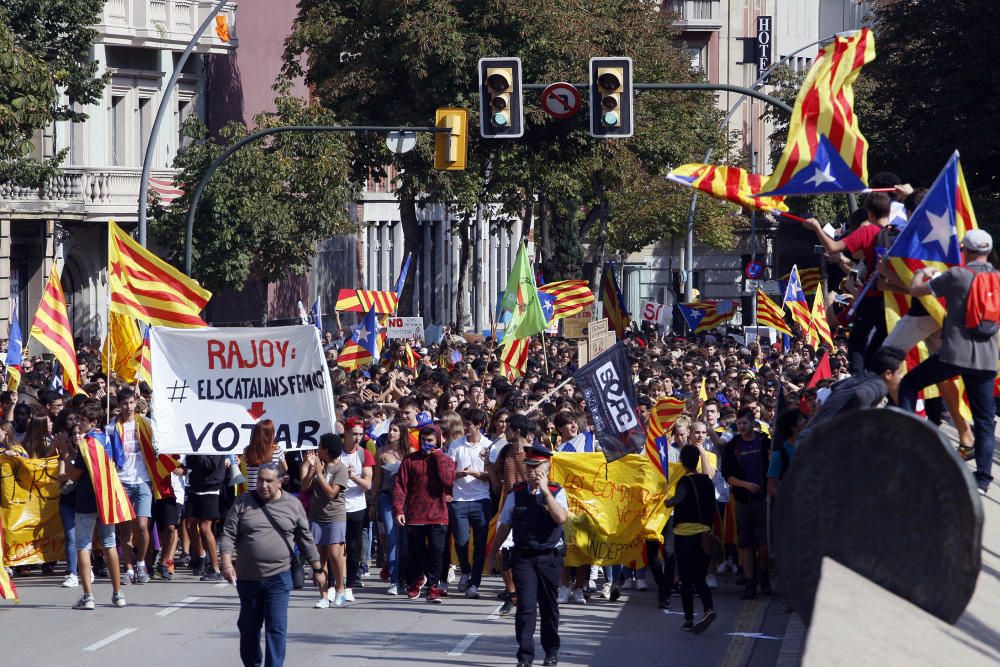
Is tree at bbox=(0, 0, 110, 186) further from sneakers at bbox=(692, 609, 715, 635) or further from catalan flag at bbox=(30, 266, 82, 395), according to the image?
sneakers at bbox=(692, 609, 715, 635)

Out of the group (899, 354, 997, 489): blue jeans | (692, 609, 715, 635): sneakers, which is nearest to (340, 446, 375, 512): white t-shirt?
(692, 609, 715, 635): sneakers

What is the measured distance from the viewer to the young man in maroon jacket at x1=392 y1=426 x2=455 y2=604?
619 inches

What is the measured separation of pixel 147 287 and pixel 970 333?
30.5 ft

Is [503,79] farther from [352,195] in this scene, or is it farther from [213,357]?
[352,195]

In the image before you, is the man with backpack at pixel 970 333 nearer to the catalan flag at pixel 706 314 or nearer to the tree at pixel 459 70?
the tree at pixel 459 70

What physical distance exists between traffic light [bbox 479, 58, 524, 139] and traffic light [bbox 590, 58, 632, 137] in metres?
0.89

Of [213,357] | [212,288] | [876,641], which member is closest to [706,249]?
[212,288]

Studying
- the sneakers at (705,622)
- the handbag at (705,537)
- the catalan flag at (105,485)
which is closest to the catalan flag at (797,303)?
the handbag at (705,537)

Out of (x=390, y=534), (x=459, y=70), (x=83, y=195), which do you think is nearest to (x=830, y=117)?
(x=390, y=534)

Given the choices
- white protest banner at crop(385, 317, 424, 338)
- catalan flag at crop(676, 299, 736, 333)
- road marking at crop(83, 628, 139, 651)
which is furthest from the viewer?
catalan flag at crop(676, 299, 736, 333)

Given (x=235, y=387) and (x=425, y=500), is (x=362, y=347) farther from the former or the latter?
(x=235, y=387)

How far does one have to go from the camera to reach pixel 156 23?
43000mm

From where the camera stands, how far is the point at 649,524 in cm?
1580

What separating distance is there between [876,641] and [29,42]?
2822 centimetres
